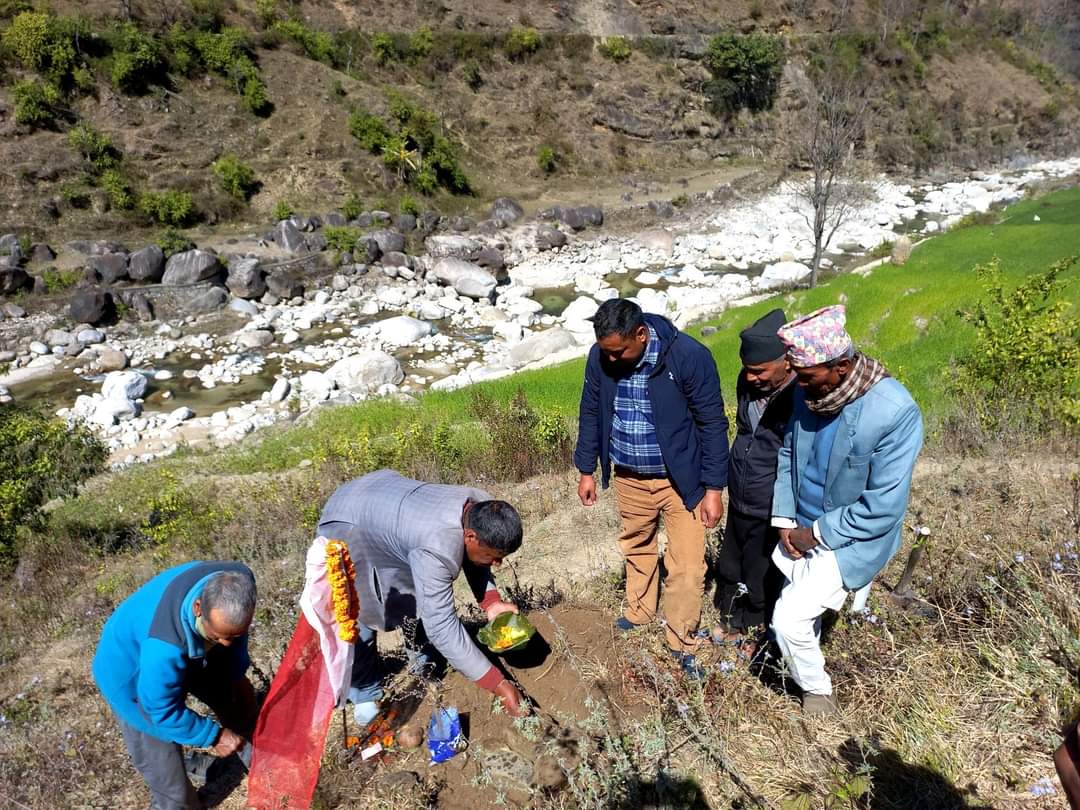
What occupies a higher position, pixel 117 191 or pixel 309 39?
pixel 309 39

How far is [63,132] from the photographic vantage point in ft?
72.1

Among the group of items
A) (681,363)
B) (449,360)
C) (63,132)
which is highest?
(681,363)

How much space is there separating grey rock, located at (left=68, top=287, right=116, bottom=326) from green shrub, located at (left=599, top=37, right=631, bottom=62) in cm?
2807

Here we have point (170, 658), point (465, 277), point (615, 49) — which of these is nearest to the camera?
point (170, 658)

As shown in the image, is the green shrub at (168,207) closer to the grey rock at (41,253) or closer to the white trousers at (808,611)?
the grey rock at (41,253)

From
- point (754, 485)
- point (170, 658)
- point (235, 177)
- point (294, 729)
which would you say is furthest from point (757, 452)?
point (235, 177)

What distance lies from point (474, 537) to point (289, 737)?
1.08 m

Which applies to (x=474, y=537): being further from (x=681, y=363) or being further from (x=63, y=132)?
(x=63, y=132)

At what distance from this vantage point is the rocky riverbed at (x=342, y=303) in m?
13.5

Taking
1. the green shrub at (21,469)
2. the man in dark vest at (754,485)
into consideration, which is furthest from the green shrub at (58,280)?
the man in dark vest at (754,485)

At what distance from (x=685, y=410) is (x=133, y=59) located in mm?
27912

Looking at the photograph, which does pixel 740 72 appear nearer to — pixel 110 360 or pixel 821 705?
pixel 110 360

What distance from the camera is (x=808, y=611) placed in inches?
98.9

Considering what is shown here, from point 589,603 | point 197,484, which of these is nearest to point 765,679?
point 589,603
